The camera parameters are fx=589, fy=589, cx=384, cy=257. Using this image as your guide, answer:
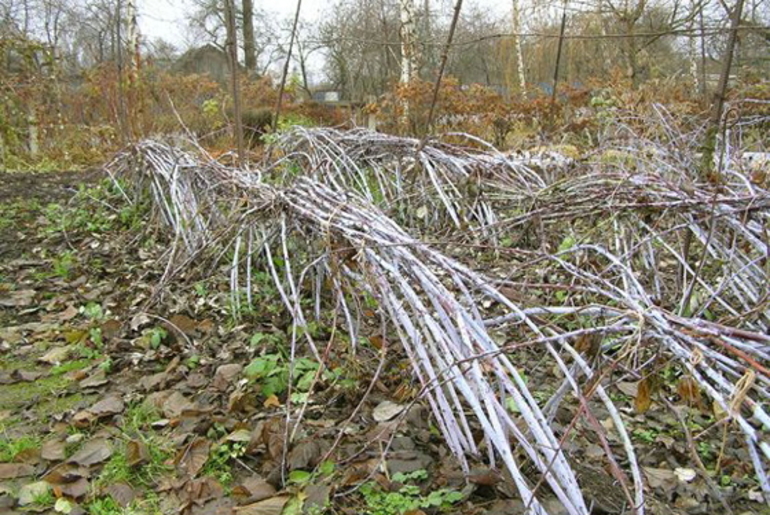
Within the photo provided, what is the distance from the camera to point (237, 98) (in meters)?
3.75

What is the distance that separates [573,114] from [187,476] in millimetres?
8407

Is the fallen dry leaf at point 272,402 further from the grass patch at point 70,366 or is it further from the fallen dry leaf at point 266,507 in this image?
the grass patch at point 70,366

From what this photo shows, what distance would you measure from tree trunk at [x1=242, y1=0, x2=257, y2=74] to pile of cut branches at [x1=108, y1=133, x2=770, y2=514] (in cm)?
1375

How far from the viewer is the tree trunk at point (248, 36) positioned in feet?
56.4

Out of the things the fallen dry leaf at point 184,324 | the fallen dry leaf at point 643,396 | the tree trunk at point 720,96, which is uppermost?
the tree trunk at point 720,96

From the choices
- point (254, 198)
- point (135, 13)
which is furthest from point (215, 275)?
point (135, 13)

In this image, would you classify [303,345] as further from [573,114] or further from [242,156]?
[573,114]

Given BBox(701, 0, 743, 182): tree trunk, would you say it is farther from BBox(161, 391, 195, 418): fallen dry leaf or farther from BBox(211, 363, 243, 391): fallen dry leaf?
BBox(161, 391, 195, 418): fallen dry leaf

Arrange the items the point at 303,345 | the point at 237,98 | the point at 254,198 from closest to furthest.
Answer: the point at 303,345 → the point at 254,198 → the point at 237,98

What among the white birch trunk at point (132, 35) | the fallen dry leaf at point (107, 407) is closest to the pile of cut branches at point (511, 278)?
the fallen dry leaf at point (107, 407)

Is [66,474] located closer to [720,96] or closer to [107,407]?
[107,407]

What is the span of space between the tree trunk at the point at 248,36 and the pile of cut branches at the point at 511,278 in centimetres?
1375

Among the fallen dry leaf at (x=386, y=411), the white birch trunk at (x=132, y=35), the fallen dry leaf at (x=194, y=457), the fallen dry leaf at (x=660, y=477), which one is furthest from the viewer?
the white birch trunk at (x=132, y=35)

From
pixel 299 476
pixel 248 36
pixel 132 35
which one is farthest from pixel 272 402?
pixel 248 36
